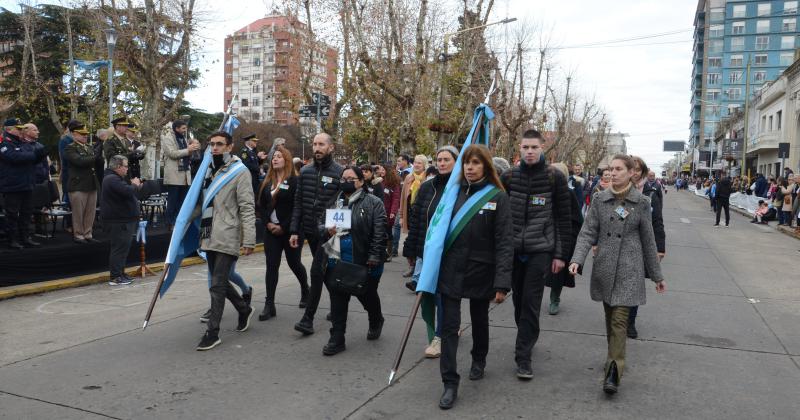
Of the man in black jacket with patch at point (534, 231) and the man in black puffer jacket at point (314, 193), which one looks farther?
the man in black puffer jacket at point (314, 193)

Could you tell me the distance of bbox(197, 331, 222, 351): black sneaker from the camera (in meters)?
5.68

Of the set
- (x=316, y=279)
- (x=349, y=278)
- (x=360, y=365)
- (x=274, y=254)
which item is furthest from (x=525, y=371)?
(x=274, y=254)

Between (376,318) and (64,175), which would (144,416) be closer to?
(376,318)

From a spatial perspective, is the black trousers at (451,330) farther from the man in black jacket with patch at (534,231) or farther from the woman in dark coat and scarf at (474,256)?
the man in black jacket with patch at (534,231)

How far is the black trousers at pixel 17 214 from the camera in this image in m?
9.01

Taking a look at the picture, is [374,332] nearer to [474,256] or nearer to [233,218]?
[233,218]

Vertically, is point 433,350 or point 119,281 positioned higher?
point 433,350

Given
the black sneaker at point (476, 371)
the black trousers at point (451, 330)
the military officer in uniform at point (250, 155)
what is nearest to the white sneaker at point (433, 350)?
the black sneaker at point (476, 371)

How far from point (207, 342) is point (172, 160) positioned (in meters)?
5.92

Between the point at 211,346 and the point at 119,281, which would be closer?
the point at 211,346

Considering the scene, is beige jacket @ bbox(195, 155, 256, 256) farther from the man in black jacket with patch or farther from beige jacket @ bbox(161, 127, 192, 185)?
beige jacket @ bbox(161, 127, 192, 185)

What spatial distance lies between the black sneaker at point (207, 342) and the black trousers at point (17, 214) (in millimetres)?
4936

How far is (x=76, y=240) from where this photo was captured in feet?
31.3

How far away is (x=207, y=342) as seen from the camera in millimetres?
5707
